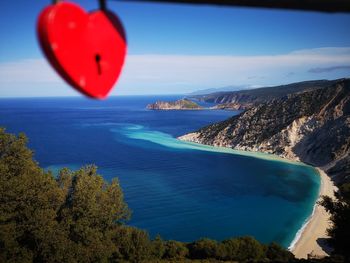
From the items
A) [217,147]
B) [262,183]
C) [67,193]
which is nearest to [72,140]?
[217,147]

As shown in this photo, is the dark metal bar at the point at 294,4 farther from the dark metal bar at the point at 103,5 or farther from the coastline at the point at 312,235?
the coastline at the point at 312,235

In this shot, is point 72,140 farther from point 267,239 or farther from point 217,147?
point 267,239

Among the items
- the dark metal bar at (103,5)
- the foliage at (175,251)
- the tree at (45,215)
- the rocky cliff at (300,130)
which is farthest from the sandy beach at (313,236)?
the dark metal bar at (103,5)

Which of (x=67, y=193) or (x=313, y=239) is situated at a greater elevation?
(x=67, y=193)

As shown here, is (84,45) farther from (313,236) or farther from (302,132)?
(302,132)

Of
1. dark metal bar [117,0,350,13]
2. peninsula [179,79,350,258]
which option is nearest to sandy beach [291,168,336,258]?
peninsula [179,79,350,258]

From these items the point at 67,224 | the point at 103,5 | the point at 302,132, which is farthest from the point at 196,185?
the point at 103,5

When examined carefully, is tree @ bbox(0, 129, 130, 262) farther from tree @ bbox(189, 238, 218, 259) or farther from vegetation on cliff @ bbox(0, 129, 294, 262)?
tree @ bbox(189, 238, 218, 259)
